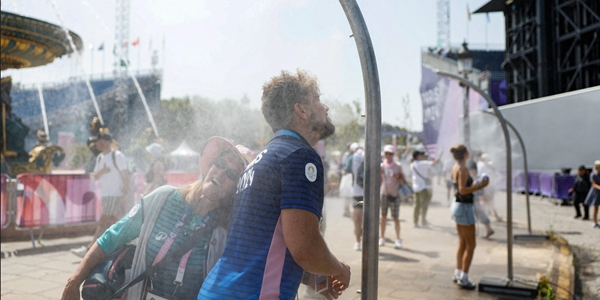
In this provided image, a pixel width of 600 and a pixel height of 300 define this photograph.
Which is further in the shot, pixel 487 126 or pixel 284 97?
pixel 487 126

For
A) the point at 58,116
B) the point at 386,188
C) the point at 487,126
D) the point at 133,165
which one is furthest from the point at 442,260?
the point at 58,116

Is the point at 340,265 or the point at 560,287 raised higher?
the point at 340,265

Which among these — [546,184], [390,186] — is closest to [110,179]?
[390,186]

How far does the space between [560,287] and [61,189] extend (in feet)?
22.8

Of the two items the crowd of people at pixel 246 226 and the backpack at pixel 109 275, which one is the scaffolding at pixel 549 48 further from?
the backpack at pixel 109 275

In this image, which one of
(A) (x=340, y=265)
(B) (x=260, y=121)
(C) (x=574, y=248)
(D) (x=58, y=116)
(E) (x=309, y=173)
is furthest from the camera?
(D) (x=58, y=116)

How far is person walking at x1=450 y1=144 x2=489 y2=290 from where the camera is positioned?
517cm

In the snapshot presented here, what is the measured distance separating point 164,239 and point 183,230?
0.28 feet

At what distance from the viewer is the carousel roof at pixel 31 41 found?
8.76 meters

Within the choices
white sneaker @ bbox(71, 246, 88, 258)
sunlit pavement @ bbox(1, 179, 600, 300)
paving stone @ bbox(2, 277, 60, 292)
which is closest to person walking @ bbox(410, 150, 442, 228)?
sunlit pavement @ bbox(1, 179, 600, 300)

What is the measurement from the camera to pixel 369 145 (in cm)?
193

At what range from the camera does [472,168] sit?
28.7 feet

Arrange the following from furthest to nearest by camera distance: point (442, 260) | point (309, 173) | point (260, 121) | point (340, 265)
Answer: point (442, 260), point (260, 121), point (340, 265), point (309, 173)

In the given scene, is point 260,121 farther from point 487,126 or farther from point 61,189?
point 487,126
